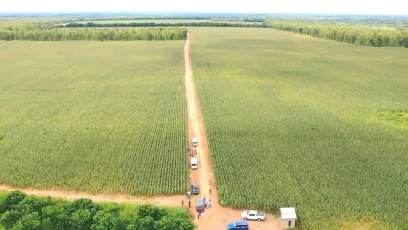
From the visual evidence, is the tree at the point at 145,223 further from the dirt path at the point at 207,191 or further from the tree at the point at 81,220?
the dirt path at the point at 207,191

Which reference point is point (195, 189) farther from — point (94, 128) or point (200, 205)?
point (94, 128)

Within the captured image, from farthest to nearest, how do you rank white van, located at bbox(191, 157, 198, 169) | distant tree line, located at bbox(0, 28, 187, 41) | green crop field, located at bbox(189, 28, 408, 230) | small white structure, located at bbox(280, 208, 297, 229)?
distant tree line, located at bbox(0, 28, 187, 41) < white van, located at bbox(191, 157, 198, 169) < green crop field, located at bbox(189, 28, 408, 230) < small white structure, located at bbox(280, 208, 297, 229)

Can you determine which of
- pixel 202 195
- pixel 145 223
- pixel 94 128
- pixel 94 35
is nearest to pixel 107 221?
pixel 145 223

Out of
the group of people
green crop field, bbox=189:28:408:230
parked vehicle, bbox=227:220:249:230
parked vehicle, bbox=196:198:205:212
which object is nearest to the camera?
parked vehicle, bbox=227:220:249:230

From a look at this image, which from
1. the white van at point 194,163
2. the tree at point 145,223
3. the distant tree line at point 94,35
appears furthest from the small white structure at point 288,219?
the distant tree line at point 94,35

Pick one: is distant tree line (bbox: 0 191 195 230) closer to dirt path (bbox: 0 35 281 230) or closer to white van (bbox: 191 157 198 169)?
dirt path (bbox: 0 35 281 230)

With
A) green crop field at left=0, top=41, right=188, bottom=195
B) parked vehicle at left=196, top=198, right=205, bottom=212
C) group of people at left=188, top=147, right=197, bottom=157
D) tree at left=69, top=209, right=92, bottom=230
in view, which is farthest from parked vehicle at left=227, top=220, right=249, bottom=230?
group of people at left=188, top=147, right=197, bottom=157

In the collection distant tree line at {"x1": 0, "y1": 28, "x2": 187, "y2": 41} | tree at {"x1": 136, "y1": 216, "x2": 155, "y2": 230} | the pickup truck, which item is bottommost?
the pickup truck
